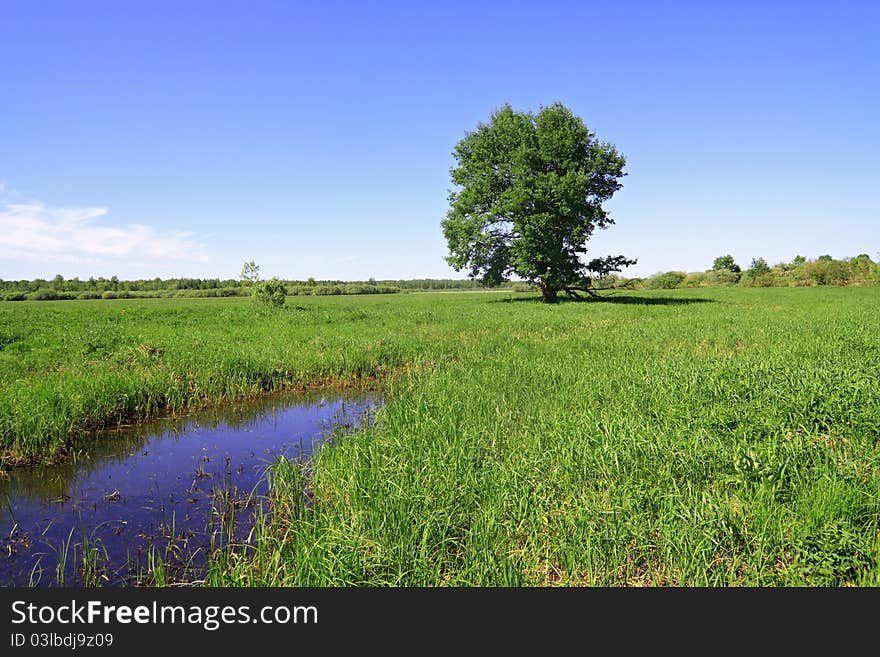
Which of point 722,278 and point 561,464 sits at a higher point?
point 722,278

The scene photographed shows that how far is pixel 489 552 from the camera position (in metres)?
3.86

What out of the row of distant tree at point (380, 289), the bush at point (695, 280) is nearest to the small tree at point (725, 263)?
the row of distant tree at point (380, 289)

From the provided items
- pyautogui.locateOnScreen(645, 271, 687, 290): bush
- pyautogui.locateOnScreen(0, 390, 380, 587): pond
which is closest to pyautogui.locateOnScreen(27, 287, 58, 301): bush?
pyautogui.locateOnScreen(0, 390, 380, 587): pond

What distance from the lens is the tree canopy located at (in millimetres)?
37500

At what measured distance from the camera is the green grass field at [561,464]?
3.86 metres

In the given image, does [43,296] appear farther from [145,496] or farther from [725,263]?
[725,263]

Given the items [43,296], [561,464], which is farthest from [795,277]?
[43,296]

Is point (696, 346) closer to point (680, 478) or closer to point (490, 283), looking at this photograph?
point (680, 478)

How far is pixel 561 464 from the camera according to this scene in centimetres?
549

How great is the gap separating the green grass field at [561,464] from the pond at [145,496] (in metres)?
0.65

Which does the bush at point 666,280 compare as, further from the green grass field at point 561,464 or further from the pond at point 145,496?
the pond at point 145,496

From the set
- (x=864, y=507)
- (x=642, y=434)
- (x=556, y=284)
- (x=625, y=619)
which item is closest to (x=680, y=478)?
(x=642, y=434)

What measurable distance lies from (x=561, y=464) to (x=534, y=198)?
3462 centimetres

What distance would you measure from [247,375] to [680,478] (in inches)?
424
